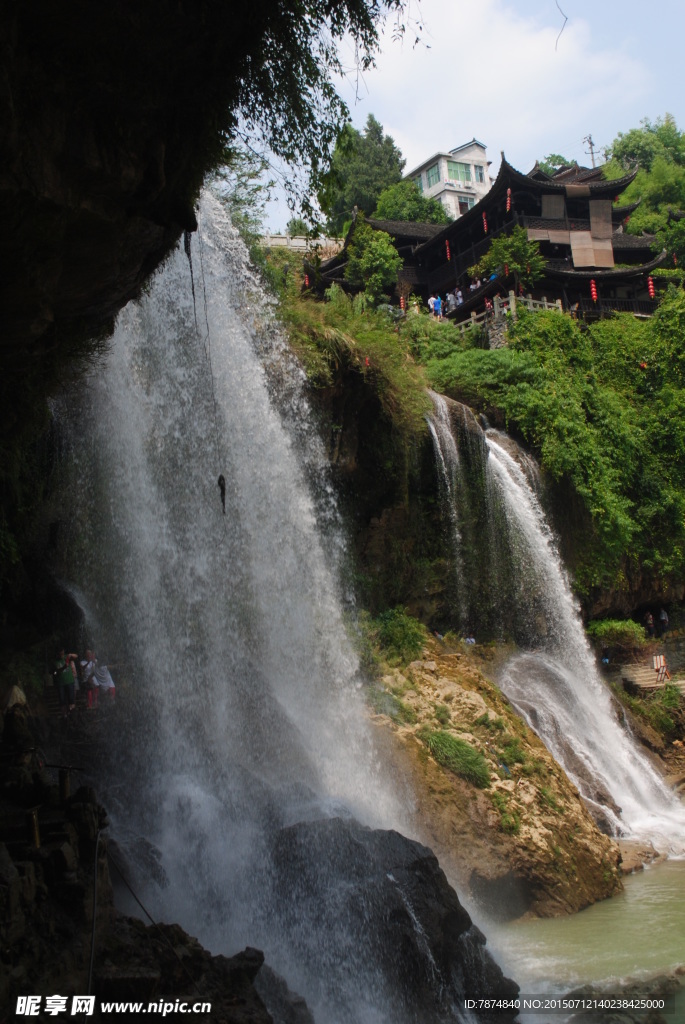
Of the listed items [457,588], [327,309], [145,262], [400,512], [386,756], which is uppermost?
[327,309]

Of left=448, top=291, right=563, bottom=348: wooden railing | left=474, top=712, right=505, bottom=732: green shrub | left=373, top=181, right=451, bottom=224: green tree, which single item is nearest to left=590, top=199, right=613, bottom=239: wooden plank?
left=373, top=181, right=451, bottom=224: green tree

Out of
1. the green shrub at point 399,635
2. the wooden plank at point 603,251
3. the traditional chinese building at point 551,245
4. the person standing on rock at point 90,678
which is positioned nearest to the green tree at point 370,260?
the traditional chinese building at point 551,245

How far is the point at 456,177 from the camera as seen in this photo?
200ft

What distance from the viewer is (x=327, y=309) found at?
16.5 meters

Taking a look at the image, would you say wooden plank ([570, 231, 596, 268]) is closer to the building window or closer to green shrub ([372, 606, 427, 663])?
green shrub ([372, 606, 427, 663])

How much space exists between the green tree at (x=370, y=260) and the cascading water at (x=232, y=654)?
14.0m

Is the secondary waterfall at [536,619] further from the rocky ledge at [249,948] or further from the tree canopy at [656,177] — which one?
the tree canopy at [656,177]

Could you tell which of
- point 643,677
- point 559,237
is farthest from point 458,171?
point 643,677

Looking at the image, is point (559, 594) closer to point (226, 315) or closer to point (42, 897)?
point (226, 315)

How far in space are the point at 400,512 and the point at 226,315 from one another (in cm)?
498

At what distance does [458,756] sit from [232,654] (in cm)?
353

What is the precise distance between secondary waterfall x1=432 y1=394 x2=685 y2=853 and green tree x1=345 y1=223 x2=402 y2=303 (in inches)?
427

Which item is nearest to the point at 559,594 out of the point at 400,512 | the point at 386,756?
the point at 400,512

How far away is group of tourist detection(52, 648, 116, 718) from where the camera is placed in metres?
10.3
